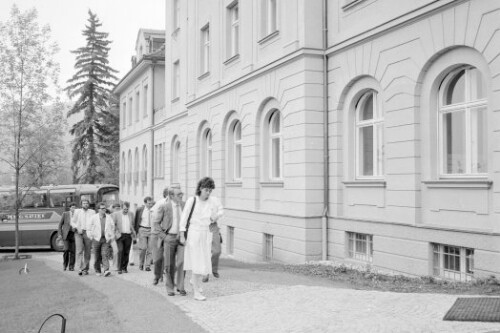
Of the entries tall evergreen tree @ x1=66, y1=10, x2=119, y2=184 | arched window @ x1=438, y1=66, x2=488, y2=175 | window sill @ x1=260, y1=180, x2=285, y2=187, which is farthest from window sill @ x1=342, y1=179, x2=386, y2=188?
tall evergreen tree @ x1=66, y1=10, x2=119, y2=184

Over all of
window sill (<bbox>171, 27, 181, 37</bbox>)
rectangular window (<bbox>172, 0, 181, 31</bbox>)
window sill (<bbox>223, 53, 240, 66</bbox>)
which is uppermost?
rectangular window (<bbox>172, 0, 181, 31</bbox>)

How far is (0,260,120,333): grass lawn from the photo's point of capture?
8773 millimetres

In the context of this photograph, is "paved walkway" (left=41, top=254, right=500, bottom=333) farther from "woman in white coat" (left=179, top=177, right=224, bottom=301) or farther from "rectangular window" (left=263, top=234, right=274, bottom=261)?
"rectangular window" (left=263, top=234, right=274, bottom=261)

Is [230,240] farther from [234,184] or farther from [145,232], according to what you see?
[145,232]

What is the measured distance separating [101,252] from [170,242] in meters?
5.01

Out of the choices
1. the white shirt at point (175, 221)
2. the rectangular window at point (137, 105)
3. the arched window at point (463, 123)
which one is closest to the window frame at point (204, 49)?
the arched window at point (463, 123)

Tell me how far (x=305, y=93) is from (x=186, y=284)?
610cm

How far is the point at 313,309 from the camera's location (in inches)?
338

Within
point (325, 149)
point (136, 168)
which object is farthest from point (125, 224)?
point (136, 168)

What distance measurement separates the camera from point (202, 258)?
940 centimetres

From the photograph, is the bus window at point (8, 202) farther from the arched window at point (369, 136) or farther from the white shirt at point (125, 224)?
the arched window at point (369, 136)

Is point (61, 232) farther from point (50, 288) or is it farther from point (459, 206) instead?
point (459, 206)

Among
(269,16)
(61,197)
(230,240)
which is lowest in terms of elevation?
(230,240)

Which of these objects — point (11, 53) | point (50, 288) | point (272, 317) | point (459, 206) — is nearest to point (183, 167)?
point (11, 53)
